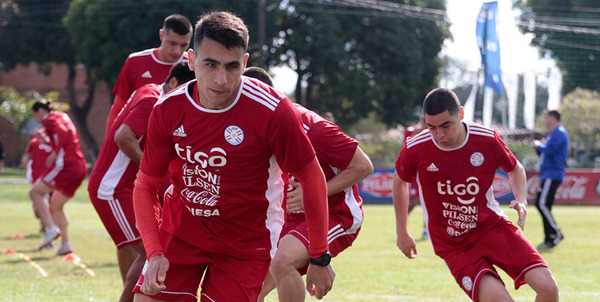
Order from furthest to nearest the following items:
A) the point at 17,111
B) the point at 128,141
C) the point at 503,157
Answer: the point at 17,111 < the point at 503,157 < the point at 128,141

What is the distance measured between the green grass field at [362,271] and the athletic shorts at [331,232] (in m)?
2.29

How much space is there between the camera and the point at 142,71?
7.34 metres

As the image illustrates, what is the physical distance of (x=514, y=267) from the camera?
564cm

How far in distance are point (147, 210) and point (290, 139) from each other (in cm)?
87

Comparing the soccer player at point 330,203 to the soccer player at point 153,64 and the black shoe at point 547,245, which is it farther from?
the black shoe at point 547,245

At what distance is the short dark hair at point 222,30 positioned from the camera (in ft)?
12.3

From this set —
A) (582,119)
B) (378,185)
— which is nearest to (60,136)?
(378,185)

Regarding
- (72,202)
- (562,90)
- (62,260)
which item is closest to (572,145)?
(562,90)

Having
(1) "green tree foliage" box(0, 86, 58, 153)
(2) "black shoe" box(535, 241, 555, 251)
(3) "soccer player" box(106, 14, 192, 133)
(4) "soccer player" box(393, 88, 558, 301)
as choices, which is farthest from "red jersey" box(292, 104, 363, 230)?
(1) "green tree foliage" box(0, 86, 58, 153)

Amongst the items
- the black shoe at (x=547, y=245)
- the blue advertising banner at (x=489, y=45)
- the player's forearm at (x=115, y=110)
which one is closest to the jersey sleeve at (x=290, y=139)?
the player's forearm at (x=115, y=110)

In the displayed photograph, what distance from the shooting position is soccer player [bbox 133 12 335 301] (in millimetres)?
3840

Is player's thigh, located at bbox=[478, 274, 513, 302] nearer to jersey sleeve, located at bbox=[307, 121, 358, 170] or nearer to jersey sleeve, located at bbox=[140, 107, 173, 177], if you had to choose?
jersey sleeve, located at bbox=[307, 121, 358, 170]

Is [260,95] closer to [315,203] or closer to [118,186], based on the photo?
[315,203]

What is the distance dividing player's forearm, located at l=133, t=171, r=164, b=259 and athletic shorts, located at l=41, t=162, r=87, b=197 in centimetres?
807
